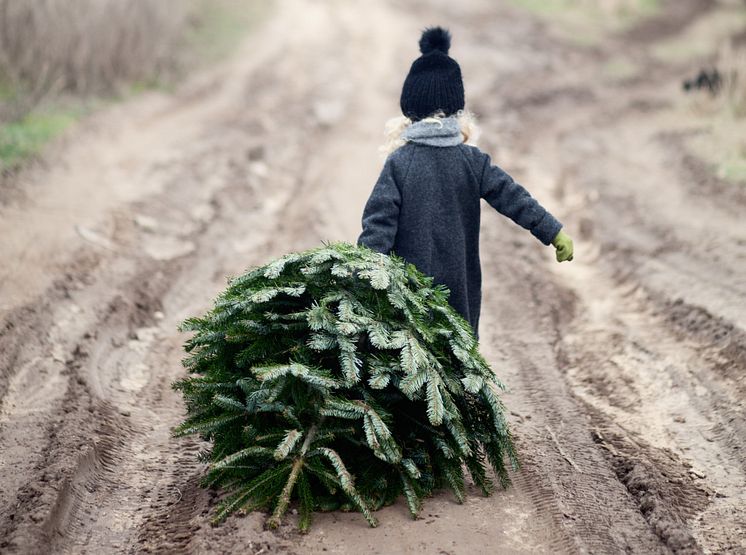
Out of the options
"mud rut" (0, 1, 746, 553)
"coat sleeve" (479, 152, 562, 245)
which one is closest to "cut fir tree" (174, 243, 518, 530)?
"mud rut" (0, 1, 746, 553)

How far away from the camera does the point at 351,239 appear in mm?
7105

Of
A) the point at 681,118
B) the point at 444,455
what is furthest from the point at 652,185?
the point at 444,455

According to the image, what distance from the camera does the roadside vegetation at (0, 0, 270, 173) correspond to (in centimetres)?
956

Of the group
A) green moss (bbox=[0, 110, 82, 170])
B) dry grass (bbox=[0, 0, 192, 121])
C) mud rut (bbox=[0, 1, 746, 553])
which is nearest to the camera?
mud rut (bbox=[0, 1, 746, 553])

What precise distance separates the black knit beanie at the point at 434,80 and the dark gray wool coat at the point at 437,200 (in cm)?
9

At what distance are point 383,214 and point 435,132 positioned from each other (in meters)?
0.45

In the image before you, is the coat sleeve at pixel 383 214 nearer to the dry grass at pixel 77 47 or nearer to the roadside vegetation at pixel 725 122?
the roadside vegetation at pixel 725 122

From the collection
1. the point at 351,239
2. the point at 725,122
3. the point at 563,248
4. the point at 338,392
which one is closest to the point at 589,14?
the point at 725,122

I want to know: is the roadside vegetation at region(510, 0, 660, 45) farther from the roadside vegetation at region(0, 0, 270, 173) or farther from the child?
the child

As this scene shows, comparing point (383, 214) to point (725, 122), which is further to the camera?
point (725, 122)

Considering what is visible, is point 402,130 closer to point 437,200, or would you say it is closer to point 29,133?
point 437,200

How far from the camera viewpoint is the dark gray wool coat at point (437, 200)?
3.76m

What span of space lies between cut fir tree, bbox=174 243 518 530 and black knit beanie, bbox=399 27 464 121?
2.62 ft

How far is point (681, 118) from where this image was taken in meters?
11.8
